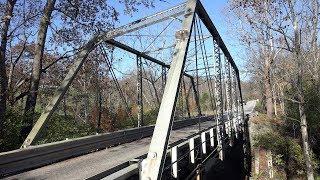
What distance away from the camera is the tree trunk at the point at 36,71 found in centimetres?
1527

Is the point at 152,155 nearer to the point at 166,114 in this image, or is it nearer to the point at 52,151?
the point at 166,114

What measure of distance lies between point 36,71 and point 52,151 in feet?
22.2

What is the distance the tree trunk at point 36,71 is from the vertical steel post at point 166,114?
1062 cm

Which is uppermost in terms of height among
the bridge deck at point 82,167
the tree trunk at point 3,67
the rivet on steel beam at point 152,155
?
the tree trunk at point 3,67

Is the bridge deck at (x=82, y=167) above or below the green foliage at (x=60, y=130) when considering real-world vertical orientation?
below

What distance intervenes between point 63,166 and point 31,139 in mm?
1324

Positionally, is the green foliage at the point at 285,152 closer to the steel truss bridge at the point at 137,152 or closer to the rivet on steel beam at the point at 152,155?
the steel truss bridge at the point at 137,152

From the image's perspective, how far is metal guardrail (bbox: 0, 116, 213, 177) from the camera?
26.5ft

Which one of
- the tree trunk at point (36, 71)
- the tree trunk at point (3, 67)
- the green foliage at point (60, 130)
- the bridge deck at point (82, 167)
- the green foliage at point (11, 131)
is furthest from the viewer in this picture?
the green foliage at point (60, 130)

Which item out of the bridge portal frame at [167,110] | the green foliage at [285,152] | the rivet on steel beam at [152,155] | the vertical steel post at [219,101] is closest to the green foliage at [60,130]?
the vertical steel post at [219,101]

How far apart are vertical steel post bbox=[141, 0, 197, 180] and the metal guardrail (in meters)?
4.44

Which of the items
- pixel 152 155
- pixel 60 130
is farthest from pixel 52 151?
pixel 60 130

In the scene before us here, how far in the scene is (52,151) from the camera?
9.88 meters

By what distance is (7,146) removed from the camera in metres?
13.8
